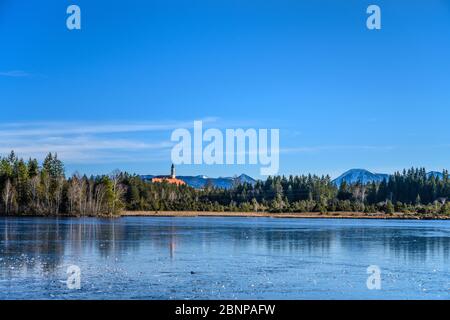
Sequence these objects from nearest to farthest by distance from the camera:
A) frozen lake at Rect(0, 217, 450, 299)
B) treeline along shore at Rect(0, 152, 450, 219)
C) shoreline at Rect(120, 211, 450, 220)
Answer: frozen lake at Rect(0, 217, 450, 299), treeline along shore at Rect(0, 152, 450, 219), shoreline at Rect(120, 211, 450, 220)

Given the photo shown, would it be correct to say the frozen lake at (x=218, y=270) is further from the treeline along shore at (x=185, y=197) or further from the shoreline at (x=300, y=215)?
the shoreline at (x=300, y=215)

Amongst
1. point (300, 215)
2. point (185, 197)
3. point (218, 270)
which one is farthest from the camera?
point (185, 197)

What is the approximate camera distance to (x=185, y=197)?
179250mm

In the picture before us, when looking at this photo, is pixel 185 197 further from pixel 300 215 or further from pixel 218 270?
pixel 218 270

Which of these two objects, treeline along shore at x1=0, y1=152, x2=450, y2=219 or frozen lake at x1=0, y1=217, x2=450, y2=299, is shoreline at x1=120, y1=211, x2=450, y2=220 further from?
frozen lake at x1=0, y1=217, x2=450, y2=299

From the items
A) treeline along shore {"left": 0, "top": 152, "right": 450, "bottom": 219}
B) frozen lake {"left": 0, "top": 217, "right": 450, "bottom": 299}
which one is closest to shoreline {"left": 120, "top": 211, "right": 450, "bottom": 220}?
treeline along shore {"left": 0, "top": 152, "right": 450, "bottom": 219}

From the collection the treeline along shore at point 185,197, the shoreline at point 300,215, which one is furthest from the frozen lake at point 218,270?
the shoreline at point 300,215

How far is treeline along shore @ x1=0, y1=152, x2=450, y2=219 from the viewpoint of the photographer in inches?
4948

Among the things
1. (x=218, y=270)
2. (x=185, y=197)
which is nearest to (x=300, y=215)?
(x=185, y=197)

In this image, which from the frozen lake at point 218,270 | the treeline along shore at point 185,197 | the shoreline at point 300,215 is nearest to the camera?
the frozen lake at point 218,270

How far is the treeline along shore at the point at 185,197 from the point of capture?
125688 millimetres
